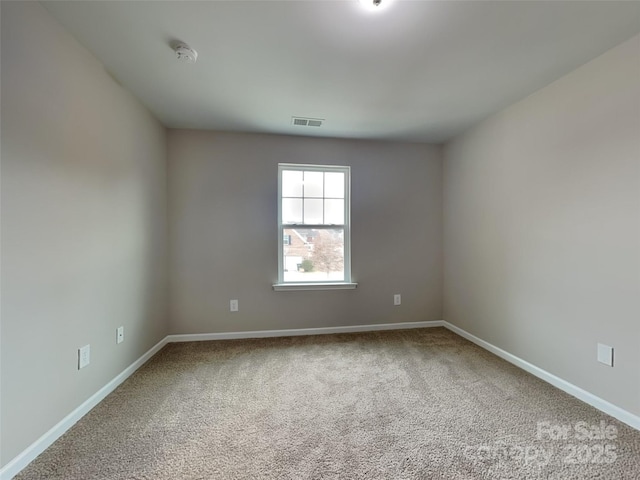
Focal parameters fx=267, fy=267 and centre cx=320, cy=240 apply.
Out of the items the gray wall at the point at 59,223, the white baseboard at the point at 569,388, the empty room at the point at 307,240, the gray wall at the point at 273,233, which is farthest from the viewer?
the gray wall at the point at 273,233

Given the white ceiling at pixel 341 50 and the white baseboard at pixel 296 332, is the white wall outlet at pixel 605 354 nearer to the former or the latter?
the white baseboard at pixel 296 332

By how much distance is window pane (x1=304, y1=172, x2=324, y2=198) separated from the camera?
3.15m

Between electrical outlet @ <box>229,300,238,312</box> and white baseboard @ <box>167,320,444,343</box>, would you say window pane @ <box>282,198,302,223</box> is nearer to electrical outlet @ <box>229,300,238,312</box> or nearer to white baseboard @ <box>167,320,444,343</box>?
electrical outlet @ <box>229,300,238,312</box>

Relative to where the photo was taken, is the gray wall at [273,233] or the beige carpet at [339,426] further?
the gray wall at [273,233]

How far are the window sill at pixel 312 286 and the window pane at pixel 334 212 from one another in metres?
0.73

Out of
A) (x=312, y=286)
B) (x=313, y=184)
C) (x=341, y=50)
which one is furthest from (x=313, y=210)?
(x=341, y=50)

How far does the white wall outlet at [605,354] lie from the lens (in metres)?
1.69

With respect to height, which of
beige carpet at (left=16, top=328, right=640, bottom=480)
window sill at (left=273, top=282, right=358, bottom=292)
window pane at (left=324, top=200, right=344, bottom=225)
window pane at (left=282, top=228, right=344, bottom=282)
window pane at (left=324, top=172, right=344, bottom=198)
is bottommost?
beige carpet at (left=16, top=328, right=640, bottom=480)

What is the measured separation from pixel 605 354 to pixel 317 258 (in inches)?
95.3

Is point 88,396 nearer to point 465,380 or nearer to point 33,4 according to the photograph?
point 33,4

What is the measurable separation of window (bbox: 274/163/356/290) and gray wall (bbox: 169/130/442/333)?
10 centimetres

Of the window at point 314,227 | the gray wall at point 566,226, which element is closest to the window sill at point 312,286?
the window at point 314,227

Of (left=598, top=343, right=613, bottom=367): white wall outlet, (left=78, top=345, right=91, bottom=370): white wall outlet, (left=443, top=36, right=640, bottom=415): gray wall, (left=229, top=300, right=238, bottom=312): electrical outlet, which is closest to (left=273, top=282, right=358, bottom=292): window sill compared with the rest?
(left=229, top=300, right=238, bottom=312): electrical outlet

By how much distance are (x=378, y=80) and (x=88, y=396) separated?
2.95 metres
